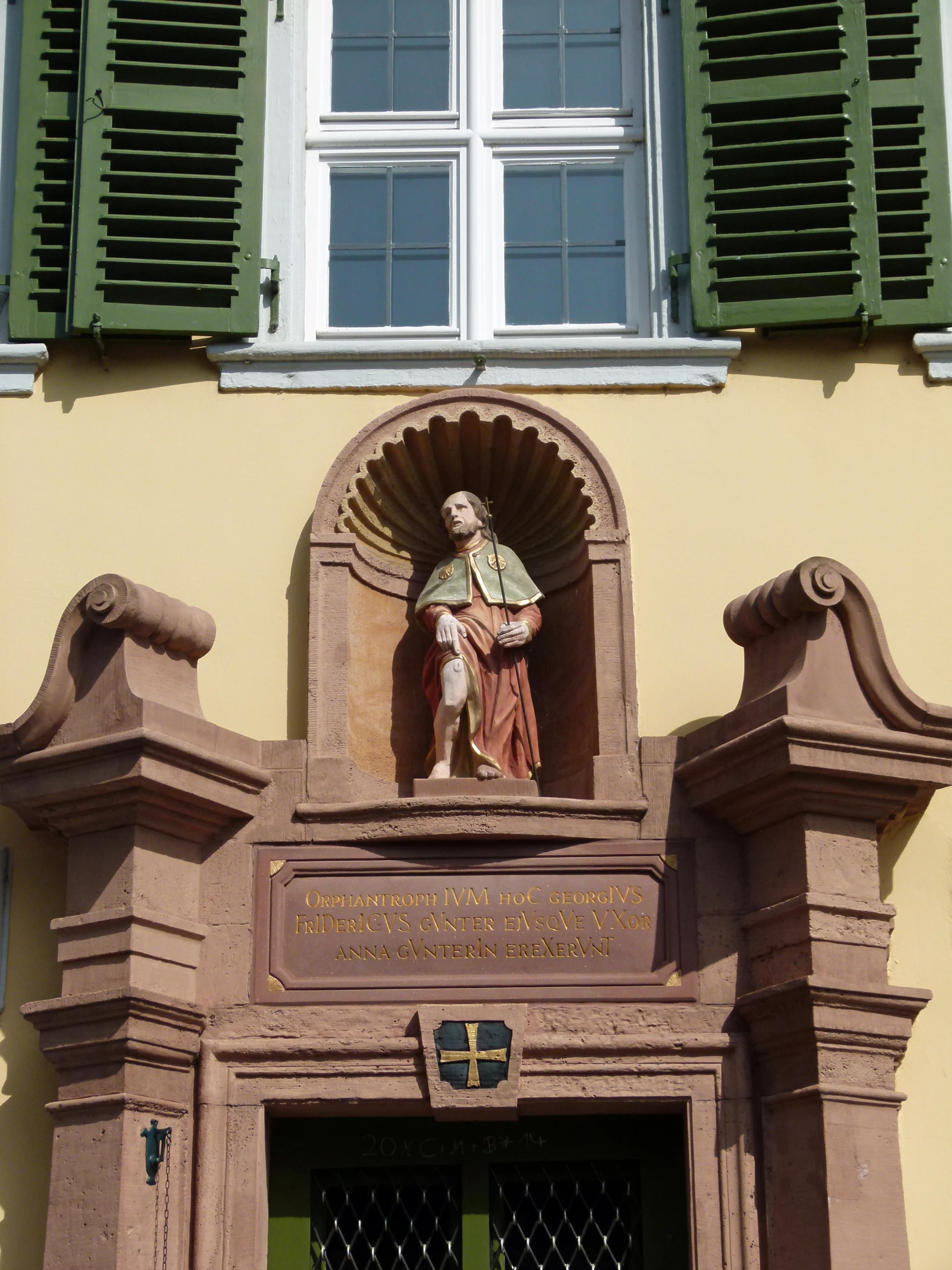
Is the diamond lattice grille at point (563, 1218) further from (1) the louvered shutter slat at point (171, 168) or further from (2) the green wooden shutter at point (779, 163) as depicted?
(1) the louvered shutter slat at point (171, 168)

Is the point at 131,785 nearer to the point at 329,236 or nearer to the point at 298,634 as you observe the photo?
the point at 298,634

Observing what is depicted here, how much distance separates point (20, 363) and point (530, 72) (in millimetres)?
2662

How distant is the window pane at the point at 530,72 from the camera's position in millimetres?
9523

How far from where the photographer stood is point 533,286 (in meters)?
9.20

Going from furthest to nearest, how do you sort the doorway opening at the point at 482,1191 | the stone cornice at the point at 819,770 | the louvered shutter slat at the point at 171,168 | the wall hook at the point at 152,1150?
the louvered shutter slat at the point at 171,168 → the doorway opening at the point at 482,1191 → the stone cornice at the point at 819,770 → the wall hook at the point at 152,1150

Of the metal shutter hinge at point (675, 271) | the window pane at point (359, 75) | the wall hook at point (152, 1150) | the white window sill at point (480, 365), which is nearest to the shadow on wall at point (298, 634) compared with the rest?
the white window sill at point (480, 365)

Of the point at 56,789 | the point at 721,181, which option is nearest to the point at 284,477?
the point at 56,789

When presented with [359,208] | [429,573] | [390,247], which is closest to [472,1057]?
[429,573]

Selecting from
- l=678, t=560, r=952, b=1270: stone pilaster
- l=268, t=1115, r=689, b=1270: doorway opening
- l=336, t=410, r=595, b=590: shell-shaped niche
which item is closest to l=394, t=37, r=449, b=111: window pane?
l=336, t=410, r=595, b=590: shell-shaped niche

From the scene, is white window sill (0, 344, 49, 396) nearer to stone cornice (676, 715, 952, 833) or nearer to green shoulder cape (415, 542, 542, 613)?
green shoulder cape (415, 542, 542, 613)

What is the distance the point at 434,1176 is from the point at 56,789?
1958mm

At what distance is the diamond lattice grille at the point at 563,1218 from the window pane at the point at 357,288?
11.9 feet

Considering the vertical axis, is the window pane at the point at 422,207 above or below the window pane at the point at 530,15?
below

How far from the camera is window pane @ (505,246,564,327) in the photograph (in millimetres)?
9109
